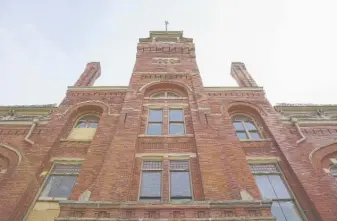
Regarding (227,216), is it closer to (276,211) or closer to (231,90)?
(276,211)

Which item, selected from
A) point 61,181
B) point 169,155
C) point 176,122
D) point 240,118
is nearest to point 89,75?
point 176,122

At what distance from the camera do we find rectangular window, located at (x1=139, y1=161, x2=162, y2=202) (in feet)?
30.5

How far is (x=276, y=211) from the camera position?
948cm

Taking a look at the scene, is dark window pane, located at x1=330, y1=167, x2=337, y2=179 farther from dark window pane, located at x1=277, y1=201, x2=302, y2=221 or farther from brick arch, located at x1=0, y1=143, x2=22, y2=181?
brick arch, located at x1=0, y1=143, x2=22, y2=181

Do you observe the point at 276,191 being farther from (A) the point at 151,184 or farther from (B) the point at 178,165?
(A) the point at 151,184

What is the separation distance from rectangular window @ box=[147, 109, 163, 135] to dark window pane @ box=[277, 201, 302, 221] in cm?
541

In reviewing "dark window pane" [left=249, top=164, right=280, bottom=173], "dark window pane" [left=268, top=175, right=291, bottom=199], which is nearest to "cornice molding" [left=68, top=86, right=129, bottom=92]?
"dark window pane" [left=249, top=164, right=280, bottom=173]

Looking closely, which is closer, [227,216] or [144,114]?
[227,216]

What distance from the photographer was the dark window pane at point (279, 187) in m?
10.1

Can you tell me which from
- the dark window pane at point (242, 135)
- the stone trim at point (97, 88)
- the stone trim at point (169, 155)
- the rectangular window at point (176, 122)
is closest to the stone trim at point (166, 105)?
the rectangular window at point (176, 122)

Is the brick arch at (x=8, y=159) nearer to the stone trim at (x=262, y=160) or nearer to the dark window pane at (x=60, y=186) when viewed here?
the dark window pane at (x=60, y=186)

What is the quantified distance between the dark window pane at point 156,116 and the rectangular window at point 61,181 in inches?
150

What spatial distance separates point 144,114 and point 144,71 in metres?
3.83

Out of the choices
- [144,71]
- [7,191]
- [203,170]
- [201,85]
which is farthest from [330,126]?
[7,191]
